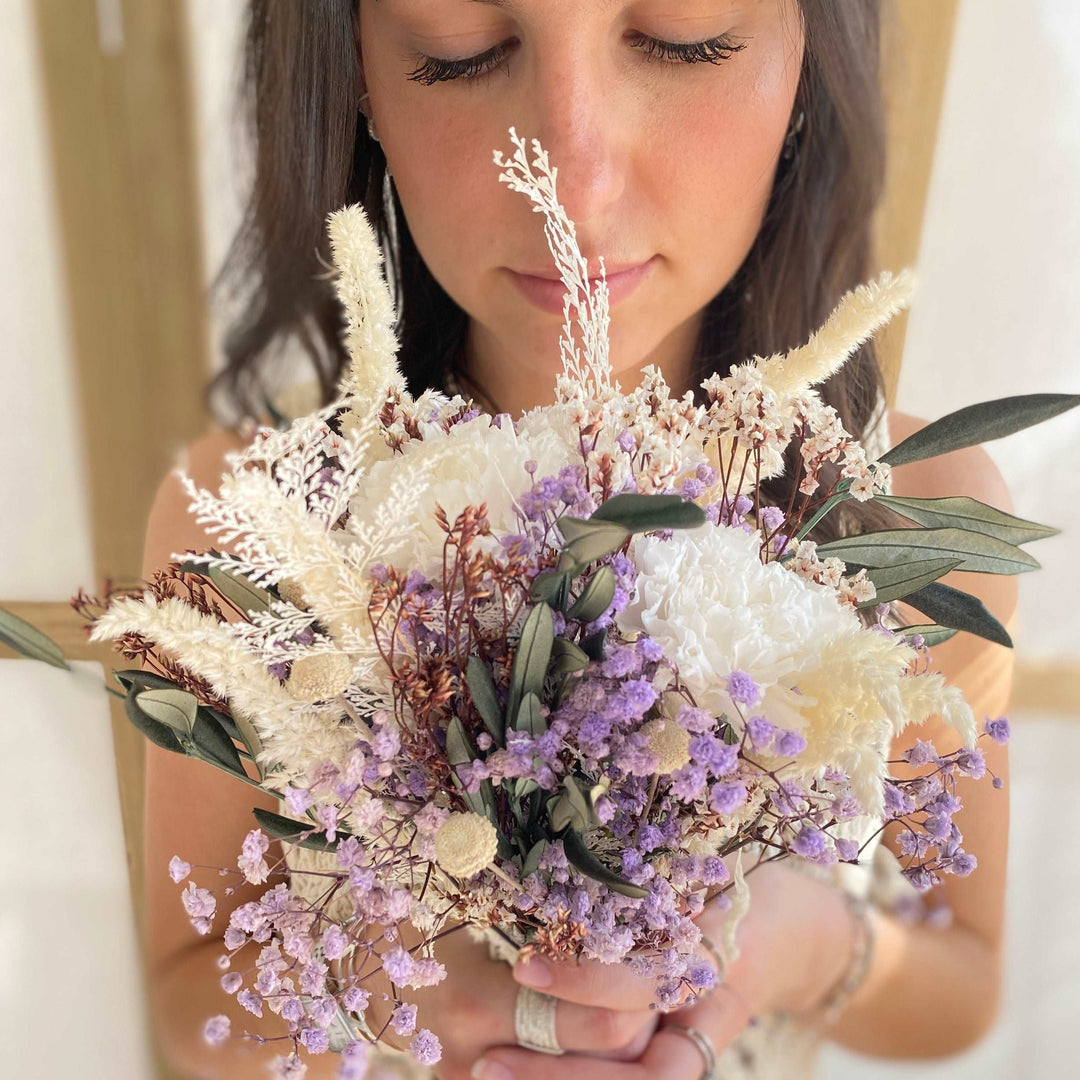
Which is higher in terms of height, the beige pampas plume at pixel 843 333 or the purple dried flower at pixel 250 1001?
the beige pampas plume at pixel 843 333

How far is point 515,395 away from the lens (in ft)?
3.08

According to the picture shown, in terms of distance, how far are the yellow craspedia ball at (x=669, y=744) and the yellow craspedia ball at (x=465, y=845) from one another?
0.24ft

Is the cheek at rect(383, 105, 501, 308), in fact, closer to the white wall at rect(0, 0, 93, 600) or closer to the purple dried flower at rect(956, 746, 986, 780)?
the purple dried flower at rect(956, 746, 986, 780)

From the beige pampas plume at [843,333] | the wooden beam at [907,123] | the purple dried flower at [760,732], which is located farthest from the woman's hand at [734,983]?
the wooden beam at [907,123]

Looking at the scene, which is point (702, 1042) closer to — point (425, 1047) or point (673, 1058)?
point (673, 1058)

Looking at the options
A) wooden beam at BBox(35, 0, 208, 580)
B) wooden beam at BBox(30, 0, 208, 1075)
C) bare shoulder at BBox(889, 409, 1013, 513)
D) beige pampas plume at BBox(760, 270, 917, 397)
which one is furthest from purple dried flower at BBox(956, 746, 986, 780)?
wooden beam at BBox(35, 0, 208, 580)

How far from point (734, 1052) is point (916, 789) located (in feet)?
1.99

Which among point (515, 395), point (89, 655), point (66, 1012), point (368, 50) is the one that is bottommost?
point (66, 1012)

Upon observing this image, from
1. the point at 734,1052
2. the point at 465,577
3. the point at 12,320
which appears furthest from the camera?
the point at 12,320

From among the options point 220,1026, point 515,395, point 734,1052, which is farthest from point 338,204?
point 734,1052

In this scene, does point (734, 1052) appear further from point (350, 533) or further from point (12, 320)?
Result: point (12, 320)

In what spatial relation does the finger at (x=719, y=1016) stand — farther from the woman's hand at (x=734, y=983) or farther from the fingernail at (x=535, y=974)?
the fingernail at (x=535, y=974)

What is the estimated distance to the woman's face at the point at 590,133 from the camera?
61cm

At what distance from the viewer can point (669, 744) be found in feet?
1.22
